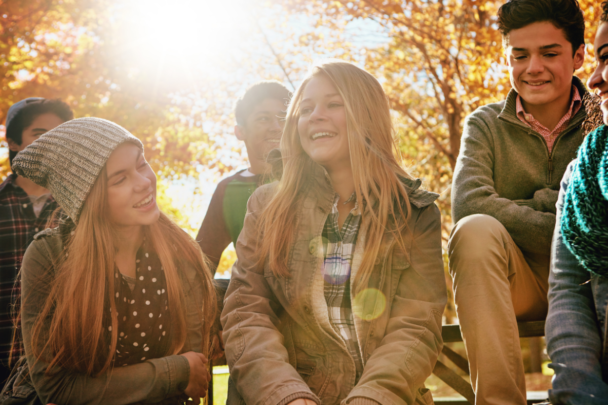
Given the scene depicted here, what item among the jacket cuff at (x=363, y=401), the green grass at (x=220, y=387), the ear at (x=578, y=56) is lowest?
the green grass at (x=220, y=387)

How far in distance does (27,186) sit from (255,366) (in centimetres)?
228

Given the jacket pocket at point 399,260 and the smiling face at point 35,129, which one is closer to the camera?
the jacket pocket at point 399,260

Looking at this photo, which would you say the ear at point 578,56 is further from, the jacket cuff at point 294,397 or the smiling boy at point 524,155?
the jacket cuff at point 294,397

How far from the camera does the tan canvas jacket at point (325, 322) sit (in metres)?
1.81

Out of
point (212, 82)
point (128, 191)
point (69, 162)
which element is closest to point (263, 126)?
point (128, 191)

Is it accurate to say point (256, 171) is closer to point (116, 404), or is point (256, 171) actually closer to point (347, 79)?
point (347, 79)

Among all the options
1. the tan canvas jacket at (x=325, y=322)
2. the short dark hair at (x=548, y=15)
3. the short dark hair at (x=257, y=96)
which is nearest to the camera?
the tan canvas jacket at (x=325, y=322)

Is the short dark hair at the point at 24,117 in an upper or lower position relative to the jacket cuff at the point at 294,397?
upper

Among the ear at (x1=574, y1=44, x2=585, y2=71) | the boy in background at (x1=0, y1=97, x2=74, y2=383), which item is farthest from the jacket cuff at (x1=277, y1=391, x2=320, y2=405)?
the ear at (x1=574, y1=44, x2=585, y2=71)

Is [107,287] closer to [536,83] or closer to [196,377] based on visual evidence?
[196,377]

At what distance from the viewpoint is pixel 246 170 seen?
141 inches

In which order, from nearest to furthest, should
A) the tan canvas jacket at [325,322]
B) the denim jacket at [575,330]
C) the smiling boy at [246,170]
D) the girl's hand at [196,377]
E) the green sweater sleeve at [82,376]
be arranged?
the denim jacket at [575,330]
the tan canvas jacket at [325,322]
the green sweater sleeve at [82,376]
the girl's hand at [196,377]
the smiling boy at [246,170]

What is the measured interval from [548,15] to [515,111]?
480 mm

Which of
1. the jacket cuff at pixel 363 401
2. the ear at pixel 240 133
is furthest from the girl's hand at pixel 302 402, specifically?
the ear at pixel 240 133
